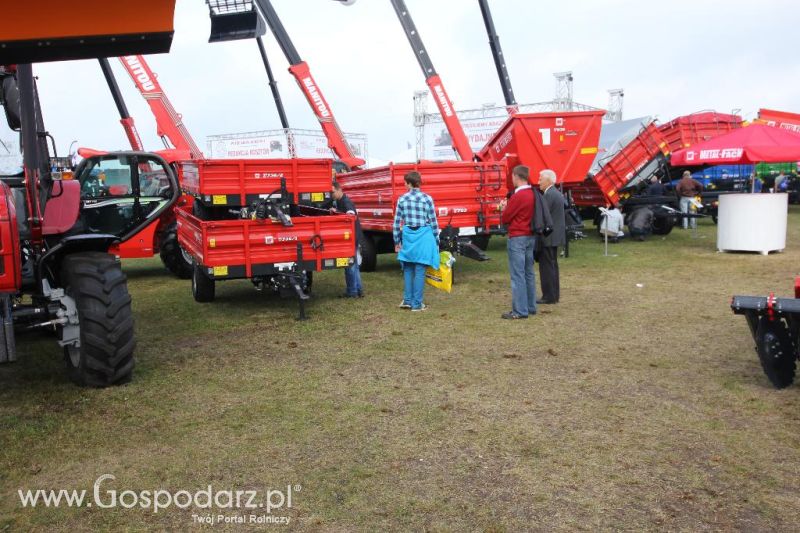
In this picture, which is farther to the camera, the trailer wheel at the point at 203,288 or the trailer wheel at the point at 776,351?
the trailer wheel at the point at 203,288

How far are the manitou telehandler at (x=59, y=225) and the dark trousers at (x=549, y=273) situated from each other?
4.76m

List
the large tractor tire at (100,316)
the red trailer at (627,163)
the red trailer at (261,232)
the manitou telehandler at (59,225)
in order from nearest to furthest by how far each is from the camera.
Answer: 1. the manitou telehandler at (59,225)
2. the large tractor tire at (100,316)
3. the red trailer at (261,232)
4. the red trailer at (627,163)

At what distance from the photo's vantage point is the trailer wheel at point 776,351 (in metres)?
4.62

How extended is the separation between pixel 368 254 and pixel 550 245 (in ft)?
13.2

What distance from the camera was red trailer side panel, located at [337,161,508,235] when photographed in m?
10.1

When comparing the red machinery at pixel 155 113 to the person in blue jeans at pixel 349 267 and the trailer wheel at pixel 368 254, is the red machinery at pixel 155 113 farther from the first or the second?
the person in blue jeans at pixel 349 267

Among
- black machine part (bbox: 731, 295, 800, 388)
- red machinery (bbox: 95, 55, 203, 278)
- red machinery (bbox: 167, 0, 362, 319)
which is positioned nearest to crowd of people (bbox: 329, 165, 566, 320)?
red machinery (bbox: 167, 0, 362, 319)

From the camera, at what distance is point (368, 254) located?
11.3 meters

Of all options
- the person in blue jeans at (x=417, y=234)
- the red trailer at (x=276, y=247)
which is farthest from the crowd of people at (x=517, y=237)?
the red trailer at (x=276, y=247)

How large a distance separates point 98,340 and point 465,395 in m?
2.63

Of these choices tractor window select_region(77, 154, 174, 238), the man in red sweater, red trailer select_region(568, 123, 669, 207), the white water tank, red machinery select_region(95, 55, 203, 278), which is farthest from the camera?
red machinery select_region(95, 55, 203, 278)

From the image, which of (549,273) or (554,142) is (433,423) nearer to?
(549,273)

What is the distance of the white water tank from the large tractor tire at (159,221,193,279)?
9402 millimetres

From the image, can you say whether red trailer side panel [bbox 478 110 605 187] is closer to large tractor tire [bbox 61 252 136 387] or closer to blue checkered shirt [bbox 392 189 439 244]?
blue checkered shirt [bbox 392 189 439 244]
